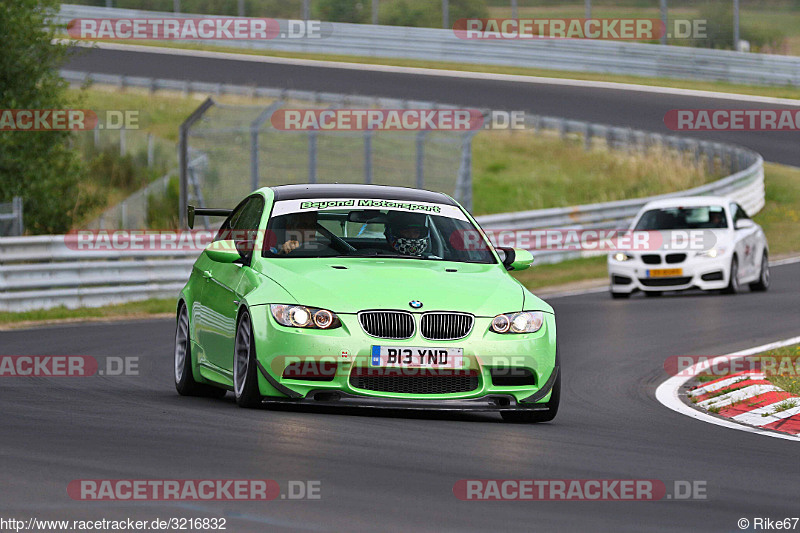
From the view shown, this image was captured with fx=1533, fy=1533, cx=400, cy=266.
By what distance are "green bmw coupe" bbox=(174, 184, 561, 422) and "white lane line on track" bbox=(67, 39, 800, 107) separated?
109 feet

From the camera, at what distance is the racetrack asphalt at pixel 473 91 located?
1603 inches

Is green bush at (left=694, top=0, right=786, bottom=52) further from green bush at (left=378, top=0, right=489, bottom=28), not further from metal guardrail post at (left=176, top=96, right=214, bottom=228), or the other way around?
metal guardrail post at (left=176, top=96, right=214, bottom=228)

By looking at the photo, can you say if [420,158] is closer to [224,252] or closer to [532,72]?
[224,252]

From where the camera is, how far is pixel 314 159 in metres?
25.2

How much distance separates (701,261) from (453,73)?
25686 mm

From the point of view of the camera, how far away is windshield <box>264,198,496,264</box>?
34.1 ft

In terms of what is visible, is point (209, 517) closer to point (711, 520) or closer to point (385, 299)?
point (711, 520)

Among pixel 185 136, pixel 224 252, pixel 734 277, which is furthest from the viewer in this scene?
pixel 185 136

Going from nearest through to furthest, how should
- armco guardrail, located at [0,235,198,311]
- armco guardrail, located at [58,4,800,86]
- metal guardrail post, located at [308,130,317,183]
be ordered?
1. armco guardrail, located at [0,235,198,311]
2. metal guardrail post, located at [308,130,317,183]
3. armco guardrail, located at [58,4,800,86]

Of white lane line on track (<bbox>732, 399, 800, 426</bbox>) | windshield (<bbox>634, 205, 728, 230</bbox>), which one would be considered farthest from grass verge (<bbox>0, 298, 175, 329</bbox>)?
white lane line on track (<bbox>732, 399, 800, 426</bbox>)

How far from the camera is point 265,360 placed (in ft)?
30.6

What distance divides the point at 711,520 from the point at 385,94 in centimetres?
3539

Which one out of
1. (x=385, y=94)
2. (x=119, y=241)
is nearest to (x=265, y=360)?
(x=119, y=241)

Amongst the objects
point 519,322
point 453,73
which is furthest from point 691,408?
point 453,73
